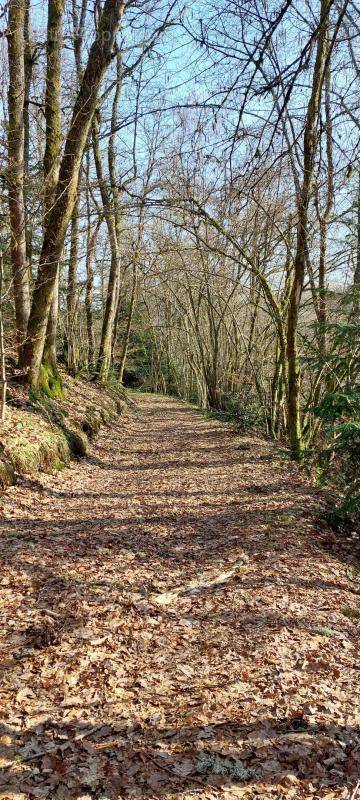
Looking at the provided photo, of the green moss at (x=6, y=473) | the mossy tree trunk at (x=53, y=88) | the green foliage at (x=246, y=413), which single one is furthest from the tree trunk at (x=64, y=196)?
the green foliage at (x=246, y=413)

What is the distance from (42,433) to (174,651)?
4928 mm

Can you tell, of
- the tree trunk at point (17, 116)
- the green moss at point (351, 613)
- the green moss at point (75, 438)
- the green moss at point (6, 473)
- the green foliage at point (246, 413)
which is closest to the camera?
the green moss at point (351, 613)

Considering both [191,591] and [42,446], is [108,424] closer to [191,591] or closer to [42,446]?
[42,446]

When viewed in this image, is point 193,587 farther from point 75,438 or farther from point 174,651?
point 75,438

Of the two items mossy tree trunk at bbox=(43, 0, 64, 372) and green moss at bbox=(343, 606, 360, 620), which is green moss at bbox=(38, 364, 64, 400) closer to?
mossy tree trunk at bbox=(43, 0, 64, 372)

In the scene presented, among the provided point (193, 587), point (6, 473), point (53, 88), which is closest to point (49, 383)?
point (6, 473)

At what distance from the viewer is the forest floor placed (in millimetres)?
2502

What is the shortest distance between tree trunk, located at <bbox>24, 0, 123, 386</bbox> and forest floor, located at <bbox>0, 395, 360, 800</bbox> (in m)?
2.87

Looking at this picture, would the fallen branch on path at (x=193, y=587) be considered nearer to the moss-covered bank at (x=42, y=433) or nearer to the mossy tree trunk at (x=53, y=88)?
the moss-covered bank at (x=42, y=433)

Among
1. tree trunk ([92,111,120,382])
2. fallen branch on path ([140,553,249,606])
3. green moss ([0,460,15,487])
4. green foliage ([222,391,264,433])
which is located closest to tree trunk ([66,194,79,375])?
tree trunk ([92,111,120,382])

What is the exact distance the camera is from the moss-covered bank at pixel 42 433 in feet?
21.9

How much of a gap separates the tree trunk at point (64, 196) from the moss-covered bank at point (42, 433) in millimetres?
805

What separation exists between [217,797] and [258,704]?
711 millimetres

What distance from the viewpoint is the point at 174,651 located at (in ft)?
11.5
